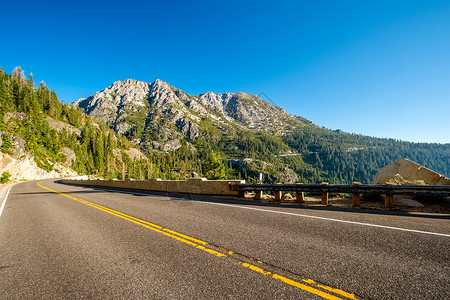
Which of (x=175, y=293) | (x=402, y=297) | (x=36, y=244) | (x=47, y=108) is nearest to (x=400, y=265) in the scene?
(x=402, y=297)

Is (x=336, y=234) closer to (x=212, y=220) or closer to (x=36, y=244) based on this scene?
(x=212, y=220)

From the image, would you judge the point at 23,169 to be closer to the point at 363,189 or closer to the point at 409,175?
the point at 363,189

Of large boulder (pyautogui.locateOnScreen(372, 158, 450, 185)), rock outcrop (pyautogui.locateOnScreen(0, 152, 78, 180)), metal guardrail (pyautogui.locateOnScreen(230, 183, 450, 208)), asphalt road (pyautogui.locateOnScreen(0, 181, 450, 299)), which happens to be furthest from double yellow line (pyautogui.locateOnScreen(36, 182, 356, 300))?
rock outcrop (pyautogui.locateOnScreen(0, 152, 78, 180))

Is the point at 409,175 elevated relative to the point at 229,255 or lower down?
elevated

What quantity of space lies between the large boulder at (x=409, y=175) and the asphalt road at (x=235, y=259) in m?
5.59

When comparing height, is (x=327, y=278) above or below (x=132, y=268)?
above

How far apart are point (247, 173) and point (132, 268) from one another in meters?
196

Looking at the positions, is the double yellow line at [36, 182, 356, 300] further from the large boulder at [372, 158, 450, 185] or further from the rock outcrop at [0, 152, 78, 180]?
the rock outcrop at [0, 152, 78, 180]

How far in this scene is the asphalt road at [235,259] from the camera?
2643 mm

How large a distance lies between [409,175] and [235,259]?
45.8 feet

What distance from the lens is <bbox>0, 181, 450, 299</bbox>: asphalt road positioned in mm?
2643

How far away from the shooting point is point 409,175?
11867 millimetres

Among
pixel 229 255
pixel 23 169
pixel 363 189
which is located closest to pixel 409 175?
pixel 363 189

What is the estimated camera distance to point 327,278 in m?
2.80
